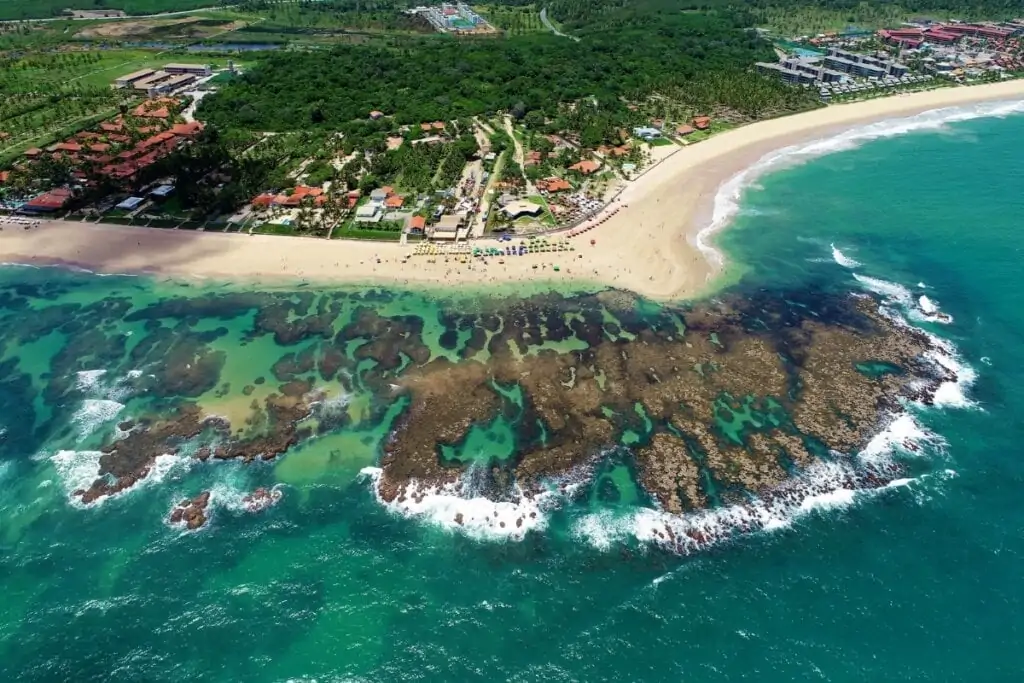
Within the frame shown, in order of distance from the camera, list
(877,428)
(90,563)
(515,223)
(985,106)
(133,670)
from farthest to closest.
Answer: (985,106) < (515,223) < (877,428) < (90,563) < (133,670)

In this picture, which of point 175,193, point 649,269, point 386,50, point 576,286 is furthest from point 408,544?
point 386,50

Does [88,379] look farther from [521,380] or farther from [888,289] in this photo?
[888,289]

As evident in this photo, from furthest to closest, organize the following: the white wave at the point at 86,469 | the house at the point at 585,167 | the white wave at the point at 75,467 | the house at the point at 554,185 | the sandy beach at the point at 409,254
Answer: the house at the point at 585,167, the house at the point at 554,185, the sandy beach at the point at 409,254, the white wave at the point at 75,467, the white wave at the point at 86,469

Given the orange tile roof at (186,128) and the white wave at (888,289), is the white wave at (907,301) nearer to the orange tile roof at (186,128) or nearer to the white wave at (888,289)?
the white wave at (888,289)

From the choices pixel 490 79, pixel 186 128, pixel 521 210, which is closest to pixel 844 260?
pixel 521 210

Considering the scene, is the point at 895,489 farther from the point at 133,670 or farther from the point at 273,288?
the point at 273,288

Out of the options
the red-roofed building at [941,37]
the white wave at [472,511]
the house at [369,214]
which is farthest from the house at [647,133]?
the red-roofed building at [941,37]

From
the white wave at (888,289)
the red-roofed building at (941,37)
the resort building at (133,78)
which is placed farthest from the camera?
the red-roofed building at (941,37)
